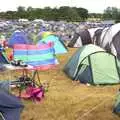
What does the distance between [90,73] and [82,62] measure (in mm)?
540

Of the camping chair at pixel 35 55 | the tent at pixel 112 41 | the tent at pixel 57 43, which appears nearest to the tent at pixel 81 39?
the tent at pixel 57 43

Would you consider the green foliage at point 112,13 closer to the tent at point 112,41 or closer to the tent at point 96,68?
the tent at point 112,41

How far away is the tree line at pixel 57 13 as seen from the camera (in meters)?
83.1

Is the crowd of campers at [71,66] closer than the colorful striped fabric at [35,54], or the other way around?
the crowd of campers at [71,66]

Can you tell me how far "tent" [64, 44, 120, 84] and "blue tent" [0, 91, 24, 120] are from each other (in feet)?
20.1

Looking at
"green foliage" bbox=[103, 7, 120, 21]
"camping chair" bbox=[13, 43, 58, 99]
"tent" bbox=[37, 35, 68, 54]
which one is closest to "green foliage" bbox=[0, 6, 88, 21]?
"green foliage" bbox=[103, 7, 120, 21]

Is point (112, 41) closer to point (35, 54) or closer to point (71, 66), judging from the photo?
point (35, 54)

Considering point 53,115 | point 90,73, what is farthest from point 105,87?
point 53,115

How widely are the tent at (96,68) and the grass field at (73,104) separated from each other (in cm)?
39

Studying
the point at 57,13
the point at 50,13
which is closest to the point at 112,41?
the point at 57,13

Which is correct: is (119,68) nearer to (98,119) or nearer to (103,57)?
(103,57)

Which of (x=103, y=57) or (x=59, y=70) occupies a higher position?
(x=103, y=57)

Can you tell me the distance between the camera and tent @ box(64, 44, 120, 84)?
1441cm

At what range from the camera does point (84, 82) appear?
14547 millimetres
